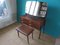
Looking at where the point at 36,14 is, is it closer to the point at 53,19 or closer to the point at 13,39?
the point at 53,19

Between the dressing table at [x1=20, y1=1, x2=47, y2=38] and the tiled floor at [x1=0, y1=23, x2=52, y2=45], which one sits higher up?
the dressing table at [x1=20, y1=1, x2=47, y2=38]

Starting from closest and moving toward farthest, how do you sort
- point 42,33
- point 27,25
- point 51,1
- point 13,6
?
point 51,1 < point 27,25 < point 42,33 < point 13,6

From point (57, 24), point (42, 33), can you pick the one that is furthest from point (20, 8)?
point (57, 24)

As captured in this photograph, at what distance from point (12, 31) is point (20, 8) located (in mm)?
871

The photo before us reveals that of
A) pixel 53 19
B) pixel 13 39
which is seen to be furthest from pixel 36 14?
pixel 13 39

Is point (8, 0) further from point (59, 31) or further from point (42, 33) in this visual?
point (59, 31)

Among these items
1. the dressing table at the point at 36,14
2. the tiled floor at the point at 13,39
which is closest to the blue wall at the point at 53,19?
the dressing table at the point at 36,14

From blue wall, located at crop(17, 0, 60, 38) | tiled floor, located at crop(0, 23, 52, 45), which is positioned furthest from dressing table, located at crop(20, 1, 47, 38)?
tiled floor, located at crop(0, 23, 52, 45)

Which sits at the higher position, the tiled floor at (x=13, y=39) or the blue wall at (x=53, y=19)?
the blue wall at (x=53, y=19)

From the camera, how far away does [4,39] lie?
240cm

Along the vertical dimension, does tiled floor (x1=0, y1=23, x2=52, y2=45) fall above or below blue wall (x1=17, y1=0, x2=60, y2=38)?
below

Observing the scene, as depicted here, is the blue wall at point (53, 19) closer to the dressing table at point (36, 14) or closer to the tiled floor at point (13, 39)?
the dressing table at point (36, 14)

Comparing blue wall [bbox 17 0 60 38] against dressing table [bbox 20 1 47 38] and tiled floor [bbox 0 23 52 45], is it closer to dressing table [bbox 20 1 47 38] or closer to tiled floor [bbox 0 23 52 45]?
dressing table [bbox 20 1 47 38]

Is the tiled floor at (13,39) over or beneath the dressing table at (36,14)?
beneath
